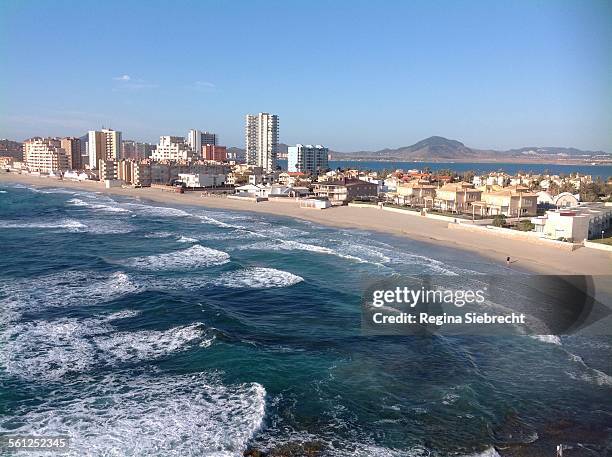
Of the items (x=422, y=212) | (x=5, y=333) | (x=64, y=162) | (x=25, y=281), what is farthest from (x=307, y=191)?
A: (x=64, y=162)

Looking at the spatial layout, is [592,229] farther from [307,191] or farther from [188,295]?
[307,191]

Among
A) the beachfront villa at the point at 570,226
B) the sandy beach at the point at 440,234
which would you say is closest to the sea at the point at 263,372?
the sandy beach at the point at 440,234

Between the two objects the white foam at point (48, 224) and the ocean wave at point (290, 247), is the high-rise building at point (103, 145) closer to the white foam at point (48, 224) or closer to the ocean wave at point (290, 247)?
the white foam at point (48, 224)

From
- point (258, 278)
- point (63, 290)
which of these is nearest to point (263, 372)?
point (258, 278)

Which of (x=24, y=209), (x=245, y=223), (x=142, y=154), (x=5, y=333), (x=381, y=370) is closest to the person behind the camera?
(x=381, y=370)

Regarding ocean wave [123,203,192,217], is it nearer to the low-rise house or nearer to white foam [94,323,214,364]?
the low-rise house

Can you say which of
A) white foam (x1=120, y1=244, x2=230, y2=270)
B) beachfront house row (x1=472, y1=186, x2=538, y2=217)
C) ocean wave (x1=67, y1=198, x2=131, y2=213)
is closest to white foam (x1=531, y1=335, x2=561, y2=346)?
white foam (x1=120, y1=244, x2=230, y2=270)
